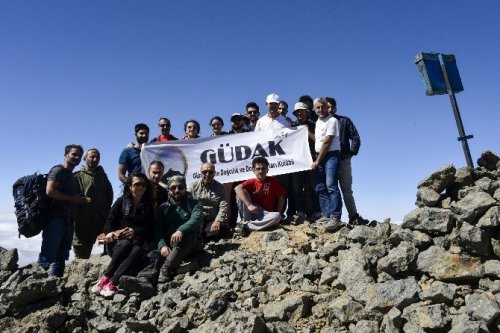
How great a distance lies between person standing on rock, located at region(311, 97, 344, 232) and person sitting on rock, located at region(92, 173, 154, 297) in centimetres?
378

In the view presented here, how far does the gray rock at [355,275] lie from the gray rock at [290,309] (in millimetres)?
693

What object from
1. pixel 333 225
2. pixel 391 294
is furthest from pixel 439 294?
pixel 333 225

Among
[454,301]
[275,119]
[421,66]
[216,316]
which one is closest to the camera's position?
[454,301]

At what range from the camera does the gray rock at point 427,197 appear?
757 cm

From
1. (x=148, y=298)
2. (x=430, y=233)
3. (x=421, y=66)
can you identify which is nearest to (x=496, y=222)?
(x=430, y=233)

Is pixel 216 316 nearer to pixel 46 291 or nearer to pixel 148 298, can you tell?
pixel 148 298

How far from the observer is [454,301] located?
5809 millimetres

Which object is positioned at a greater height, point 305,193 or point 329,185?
point 329,185

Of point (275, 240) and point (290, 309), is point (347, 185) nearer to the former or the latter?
point (275, 240)

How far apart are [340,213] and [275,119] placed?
10.1ft

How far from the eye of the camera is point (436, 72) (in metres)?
8.51

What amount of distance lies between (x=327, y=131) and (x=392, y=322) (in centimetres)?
507

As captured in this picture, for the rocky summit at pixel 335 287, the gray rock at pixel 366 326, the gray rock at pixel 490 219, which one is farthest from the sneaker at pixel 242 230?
the gray rock at pixel 490 219

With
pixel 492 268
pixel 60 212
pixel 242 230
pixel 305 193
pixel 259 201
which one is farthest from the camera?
pixel 305 193
